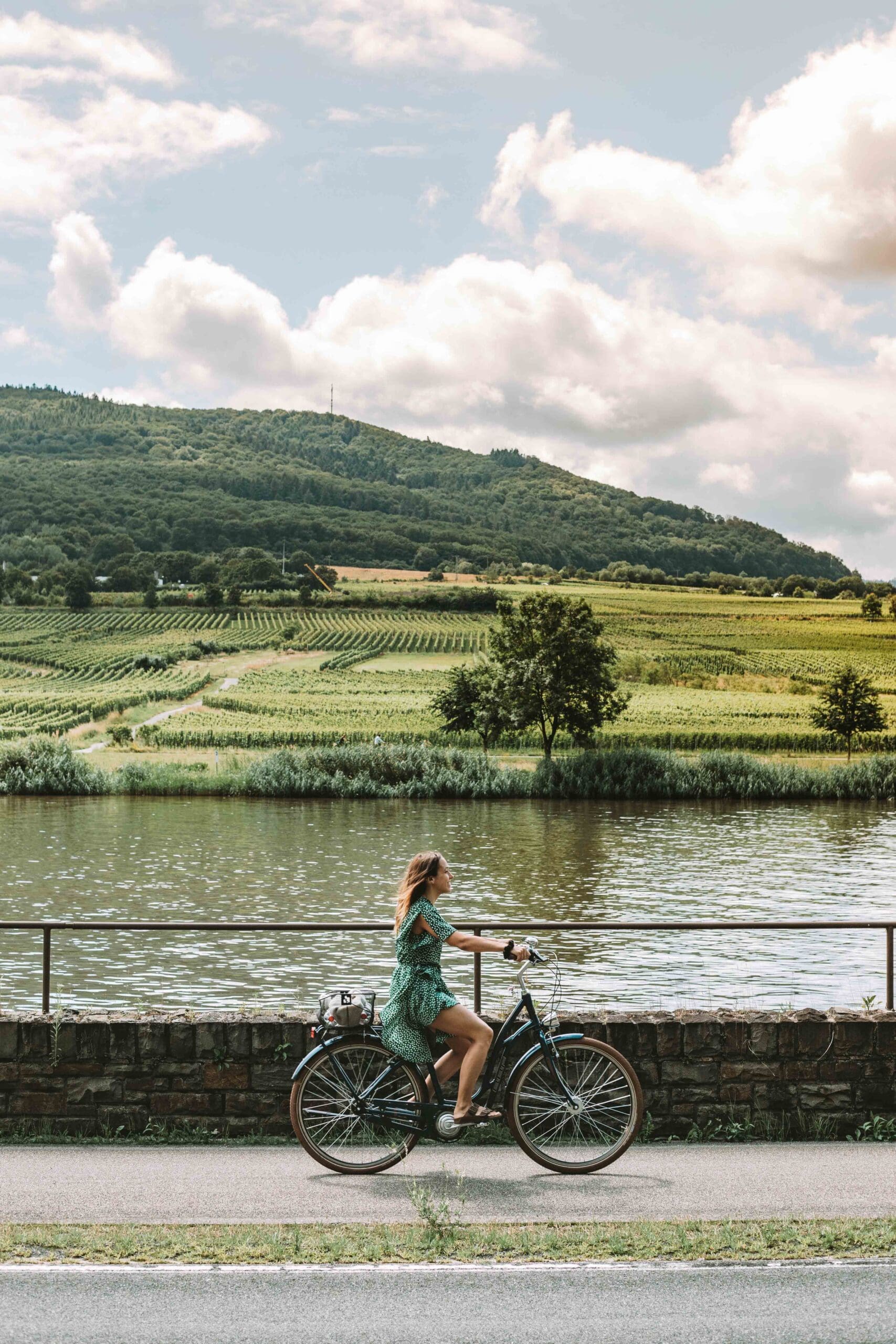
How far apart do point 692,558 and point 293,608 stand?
2196cm

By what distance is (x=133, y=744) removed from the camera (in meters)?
49.0

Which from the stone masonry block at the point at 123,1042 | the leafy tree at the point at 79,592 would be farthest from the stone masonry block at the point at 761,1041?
the leafy tree at the point at 79,592

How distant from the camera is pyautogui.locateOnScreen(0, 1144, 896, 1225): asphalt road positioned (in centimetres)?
586

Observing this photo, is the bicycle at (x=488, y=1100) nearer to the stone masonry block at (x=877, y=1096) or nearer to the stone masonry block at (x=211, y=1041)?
Result: the stone masonry block at (x=211, y=1041)

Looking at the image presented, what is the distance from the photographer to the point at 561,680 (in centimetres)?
4900

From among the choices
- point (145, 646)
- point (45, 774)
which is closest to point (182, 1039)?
point (45, 774)

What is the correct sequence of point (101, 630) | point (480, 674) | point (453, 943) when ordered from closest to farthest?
point (453, 943) < point (480, 674) < point (101, 630)

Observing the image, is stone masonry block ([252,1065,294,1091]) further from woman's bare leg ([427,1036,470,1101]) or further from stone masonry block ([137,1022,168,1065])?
woman's bare leg ([427,1036,470,1101])

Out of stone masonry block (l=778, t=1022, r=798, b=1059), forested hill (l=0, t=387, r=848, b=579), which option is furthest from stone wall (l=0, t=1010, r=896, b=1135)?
forested hill (l=0, t=387, r=848, b=579)

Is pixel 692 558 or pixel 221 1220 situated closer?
pixel 221 1220

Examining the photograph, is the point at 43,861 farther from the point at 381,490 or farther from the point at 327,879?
the point at 381,490

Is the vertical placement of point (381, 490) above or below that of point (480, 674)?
above

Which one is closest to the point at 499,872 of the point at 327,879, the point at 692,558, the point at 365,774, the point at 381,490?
the point at 327,879

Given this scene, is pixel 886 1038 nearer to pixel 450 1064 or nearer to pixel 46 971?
pixel 450 1064
